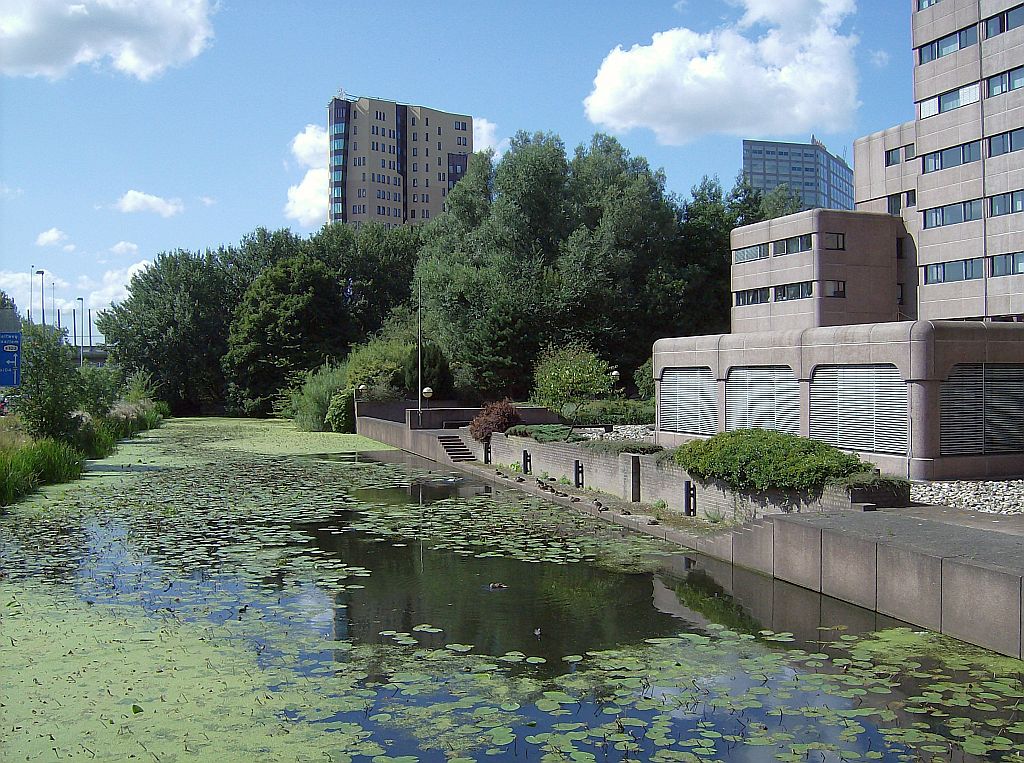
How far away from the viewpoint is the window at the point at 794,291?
58.1 meters

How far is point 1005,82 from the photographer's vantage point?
47.9 m

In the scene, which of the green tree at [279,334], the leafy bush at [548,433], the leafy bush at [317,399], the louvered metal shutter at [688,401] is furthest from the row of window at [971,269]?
the green tree at [279,334]

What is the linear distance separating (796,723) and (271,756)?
4.05 m

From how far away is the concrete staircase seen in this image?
31703 millimetres

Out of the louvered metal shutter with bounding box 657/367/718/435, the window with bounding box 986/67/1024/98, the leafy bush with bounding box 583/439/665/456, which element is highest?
the window with bounding box 986/67/1024/98

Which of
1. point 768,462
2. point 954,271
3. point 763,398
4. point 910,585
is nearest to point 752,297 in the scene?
point 954,271

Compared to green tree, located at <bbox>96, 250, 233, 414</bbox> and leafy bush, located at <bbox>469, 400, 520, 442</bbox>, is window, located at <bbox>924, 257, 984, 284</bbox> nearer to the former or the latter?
leafy bush, located at <bbox>469, 400, 520, 442</bbox>

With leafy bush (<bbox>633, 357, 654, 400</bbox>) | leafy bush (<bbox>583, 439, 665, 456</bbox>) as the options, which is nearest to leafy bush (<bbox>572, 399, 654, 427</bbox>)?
leafy bush (<bbox>633, 357, 654, 400</bbox>)

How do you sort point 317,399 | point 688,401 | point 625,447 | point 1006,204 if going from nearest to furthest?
1. point 625,447
2. point 688,401
3. point 1006,204
4. point 317,399

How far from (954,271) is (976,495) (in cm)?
4075

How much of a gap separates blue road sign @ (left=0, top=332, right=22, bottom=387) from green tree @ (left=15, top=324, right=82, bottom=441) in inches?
184

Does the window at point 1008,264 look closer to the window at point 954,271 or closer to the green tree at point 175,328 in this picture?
the window at point 954,271

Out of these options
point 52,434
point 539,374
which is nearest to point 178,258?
point 539,374

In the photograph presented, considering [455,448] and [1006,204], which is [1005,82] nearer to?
[1006,204]
